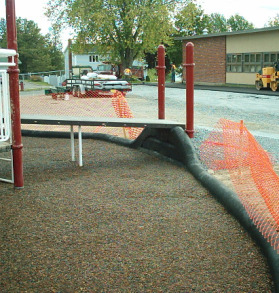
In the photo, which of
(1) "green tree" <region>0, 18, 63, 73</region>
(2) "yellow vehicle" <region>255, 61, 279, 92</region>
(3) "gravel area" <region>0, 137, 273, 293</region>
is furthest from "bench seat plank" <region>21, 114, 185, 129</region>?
(1) "green tree" <region>0, 18, 63, 73</region>

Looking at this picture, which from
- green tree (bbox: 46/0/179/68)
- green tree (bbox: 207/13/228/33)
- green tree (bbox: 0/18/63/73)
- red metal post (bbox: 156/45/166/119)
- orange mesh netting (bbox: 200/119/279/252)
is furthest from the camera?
green tree (bbox: 207/13/228/33)

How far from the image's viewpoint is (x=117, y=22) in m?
46.3

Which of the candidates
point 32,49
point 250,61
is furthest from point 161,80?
point 32,49

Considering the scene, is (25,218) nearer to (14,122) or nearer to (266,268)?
(14,122)

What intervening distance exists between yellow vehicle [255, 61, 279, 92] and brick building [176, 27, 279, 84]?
16.0ft

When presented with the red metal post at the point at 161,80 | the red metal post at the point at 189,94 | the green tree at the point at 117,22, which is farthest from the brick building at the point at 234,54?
the red metal post at the point at 189,94

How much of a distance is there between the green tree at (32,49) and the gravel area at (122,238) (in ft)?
299

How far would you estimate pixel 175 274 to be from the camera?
11.0ft

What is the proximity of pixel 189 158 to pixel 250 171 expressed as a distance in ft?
4.30

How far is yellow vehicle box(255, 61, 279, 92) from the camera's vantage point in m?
27.9

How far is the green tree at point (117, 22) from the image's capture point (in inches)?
1695

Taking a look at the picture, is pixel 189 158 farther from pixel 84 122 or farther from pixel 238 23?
pixel 238 23

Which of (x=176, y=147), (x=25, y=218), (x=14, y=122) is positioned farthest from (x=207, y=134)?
(x=25, y=218)

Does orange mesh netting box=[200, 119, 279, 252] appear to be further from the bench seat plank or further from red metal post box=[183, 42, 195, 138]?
the bench seat plank
